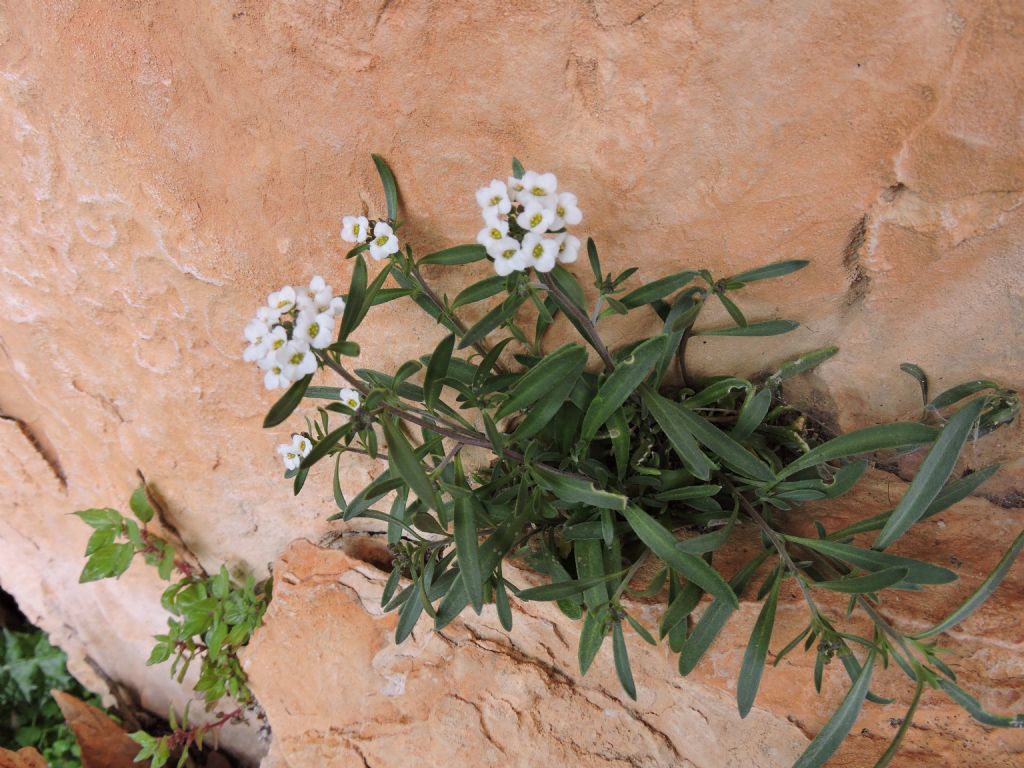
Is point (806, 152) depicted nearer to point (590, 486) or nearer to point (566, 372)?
point (566, 372)

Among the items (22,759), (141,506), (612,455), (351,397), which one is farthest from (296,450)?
(22,759)

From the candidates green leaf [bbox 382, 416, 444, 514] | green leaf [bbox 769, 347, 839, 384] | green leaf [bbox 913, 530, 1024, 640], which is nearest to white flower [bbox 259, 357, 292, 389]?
green leaf [bbox 382, 416, 444, 514]

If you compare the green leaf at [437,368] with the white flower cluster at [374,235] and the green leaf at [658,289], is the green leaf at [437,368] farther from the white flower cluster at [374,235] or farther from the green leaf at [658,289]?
the green leaf at [658,289]

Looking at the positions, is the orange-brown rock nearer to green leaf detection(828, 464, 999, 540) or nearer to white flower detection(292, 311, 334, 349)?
white flower detection(292, 311, 334, 349)

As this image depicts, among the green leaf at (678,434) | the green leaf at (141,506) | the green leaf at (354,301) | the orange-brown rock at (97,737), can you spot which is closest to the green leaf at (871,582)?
the green leaf at (678,434)

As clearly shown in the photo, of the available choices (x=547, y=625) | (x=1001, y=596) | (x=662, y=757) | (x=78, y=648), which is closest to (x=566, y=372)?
(x=547, y=625)
